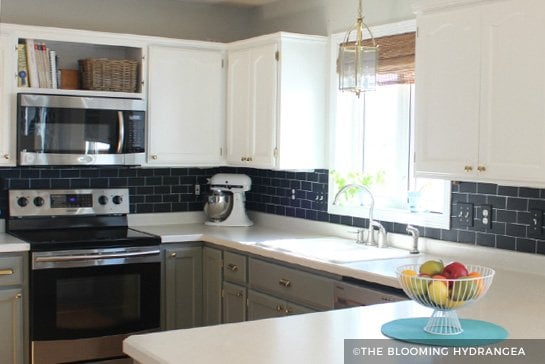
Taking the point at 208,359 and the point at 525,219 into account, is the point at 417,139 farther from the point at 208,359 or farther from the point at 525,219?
the point at 208,359

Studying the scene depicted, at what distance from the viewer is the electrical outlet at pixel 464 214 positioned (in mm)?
3893

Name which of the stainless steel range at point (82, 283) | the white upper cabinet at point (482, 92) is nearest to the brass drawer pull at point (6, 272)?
the stainless steel range at point (82, 283)

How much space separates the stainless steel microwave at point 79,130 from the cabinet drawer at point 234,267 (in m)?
0.87

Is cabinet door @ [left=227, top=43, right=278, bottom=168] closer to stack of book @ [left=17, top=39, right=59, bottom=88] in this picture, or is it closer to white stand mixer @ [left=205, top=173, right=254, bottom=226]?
white stand mixer @ [left=205, top=173, right=254, bottom=226]

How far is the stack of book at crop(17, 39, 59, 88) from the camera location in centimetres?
467

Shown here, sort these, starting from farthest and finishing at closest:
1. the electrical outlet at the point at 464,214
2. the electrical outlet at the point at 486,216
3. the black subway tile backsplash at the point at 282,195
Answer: the electrical outlet at the point at 464,214 → the electrical outlet at the point at 486,216 → the black subway tile backsplash at the point at 282,195

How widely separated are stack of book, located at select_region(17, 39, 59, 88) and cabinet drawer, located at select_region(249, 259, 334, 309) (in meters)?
1.64

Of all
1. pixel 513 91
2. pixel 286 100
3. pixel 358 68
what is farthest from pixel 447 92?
pixel 286 100

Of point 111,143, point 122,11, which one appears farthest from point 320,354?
point 122,11

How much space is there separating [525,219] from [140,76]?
260 centimetres

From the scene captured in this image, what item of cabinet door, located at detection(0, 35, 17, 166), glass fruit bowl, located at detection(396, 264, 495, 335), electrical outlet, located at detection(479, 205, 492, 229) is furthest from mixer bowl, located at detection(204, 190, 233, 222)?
glass fruit bowl, located at detection(396, 264, 495, 335)

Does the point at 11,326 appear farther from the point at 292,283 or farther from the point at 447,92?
the point at 447,92

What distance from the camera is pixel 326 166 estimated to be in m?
4.92

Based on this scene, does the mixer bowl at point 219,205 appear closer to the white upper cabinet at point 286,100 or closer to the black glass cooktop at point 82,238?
the white upper cabinet at point 286,100
